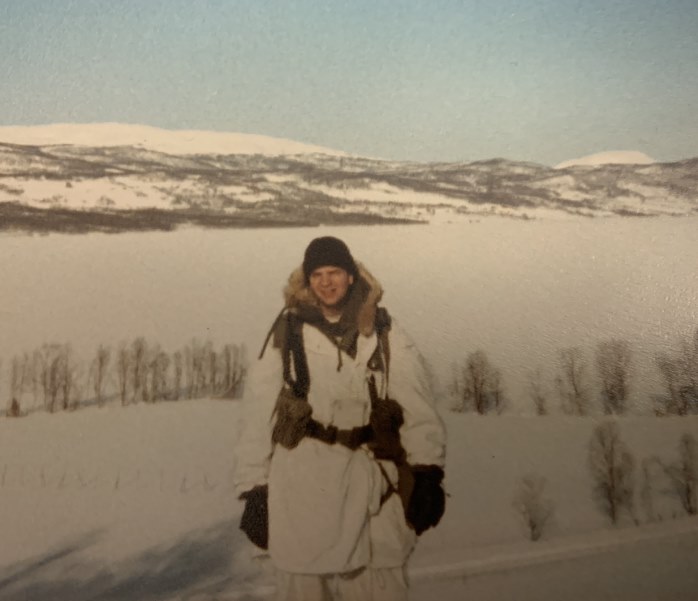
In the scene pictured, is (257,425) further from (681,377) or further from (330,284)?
(681,377)

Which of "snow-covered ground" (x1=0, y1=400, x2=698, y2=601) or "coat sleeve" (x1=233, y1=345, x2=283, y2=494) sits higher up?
"coat sleeve" (x1=233, y1=345, x2=283, y2=494)

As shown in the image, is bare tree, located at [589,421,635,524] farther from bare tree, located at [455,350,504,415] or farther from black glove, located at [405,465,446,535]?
black glove, located at [405,465,446,535]

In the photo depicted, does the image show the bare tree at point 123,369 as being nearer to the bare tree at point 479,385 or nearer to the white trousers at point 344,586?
the white trousers at point 344,586

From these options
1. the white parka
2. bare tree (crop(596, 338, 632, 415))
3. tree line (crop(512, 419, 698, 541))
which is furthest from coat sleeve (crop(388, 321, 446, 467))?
bare tree (crop(596, 338, 632, 415))

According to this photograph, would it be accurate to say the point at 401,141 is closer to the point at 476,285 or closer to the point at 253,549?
the point at 476,285

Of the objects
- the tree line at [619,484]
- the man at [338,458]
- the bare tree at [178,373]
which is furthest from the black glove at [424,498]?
the bare tree at [178,373]

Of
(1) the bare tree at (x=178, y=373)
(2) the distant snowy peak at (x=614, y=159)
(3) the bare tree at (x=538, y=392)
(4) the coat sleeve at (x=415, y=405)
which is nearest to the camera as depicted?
(4) the coat sleeve at (x=415, y=405)

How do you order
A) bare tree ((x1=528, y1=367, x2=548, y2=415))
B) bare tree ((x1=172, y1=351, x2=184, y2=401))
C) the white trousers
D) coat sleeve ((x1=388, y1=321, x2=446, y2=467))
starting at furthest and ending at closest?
1. bare tree ((x1=528, y1=367, x2=548, y2=415))
2. bare tree ((x1=172, y1=351, x2=184, y2=401))
3. coat sleeve ((x1=388, y1=321, x2=446, y2=467))
4. the white trousers

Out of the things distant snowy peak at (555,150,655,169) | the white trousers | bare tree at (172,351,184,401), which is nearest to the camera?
the white trousers
